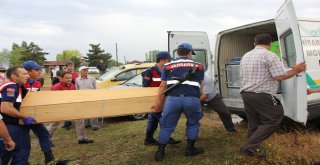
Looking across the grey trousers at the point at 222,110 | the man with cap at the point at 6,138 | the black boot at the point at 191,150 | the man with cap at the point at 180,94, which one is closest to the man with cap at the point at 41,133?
the man with cap at the point at 6,138

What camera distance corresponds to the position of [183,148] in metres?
5.40

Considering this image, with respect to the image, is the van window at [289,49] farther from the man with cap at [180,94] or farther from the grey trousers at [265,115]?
the man with cap at [180,94]

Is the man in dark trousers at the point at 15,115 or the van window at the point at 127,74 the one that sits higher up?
the van window at the point at 127,74

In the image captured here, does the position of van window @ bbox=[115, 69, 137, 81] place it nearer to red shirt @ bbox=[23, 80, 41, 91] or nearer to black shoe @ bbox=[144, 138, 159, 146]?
red shirt @ bbox=[23, 80, 41, 91]

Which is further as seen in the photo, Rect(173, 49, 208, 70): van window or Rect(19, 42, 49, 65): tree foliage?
Rect(19, 42, 49, 65): tree foliage

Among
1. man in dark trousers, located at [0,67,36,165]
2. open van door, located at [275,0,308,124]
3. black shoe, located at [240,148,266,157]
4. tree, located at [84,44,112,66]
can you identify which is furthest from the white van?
tree, located at [84,44,112,66]

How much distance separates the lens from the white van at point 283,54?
4.38 meters

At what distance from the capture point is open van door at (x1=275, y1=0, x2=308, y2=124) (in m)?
4.34

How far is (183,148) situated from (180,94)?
1196mm

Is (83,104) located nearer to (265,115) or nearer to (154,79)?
(154,79)

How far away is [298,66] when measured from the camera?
164 inches

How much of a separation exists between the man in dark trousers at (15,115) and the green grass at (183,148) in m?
1.13

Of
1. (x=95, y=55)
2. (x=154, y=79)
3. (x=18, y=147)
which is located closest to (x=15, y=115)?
(x=18, y=147)

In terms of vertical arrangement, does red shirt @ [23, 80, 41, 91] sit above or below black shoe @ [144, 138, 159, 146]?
above
